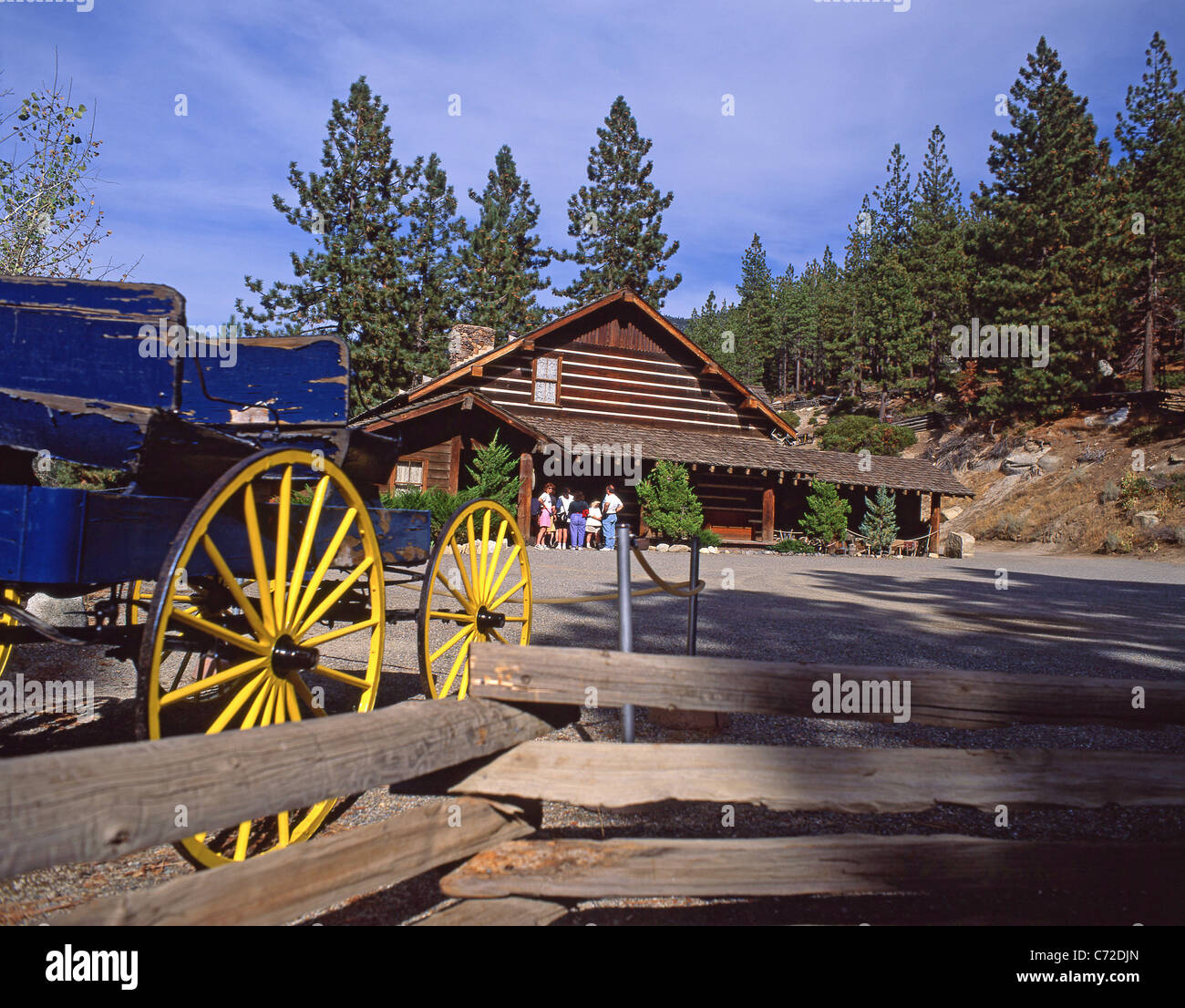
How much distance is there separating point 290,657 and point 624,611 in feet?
5.46

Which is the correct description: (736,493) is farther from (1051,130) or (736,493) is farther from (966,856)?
(1051,130)

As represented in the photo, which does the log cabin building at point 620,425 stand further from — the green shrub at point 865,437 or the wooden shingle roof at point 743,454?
the green shrub at point 865,437

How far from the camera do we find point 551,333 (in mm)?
24672

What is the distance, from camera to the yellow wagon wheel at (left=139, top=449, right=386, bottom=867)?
7.95 feet

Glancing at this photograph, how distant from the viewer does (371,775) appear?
228cm

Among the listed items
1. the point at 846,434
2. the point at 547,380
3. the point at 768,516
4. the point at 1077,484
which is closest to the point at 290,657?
the point at 547,380

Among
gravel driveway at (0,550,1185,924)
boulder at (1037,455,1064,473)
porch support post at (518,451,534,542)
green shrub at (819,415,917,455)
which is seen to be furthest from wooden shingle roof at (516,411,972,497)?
green shrub at (819,415,917,455)

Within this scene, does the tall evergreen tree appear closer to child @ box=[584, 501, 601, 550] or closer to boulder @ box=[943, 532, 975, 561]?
boulder @ box=[943, 532, 975, 561]

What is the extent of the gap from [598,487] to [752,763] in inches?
869

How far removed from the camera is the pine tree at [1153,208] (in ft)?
130

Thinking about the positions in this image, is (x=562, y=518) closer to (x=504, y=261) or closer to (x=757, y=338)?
(x=504, y=261)

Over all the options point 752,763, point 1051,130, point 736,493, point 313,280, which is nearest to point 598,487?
point 736,493

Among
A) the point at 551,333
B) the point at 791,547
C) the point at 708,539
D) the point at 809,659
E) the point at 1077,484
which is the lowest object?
the point at 809,659

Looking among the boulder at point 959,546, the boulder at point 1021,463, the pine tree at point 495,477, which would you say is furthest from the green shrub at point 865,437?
the pine tree at point 495,477
